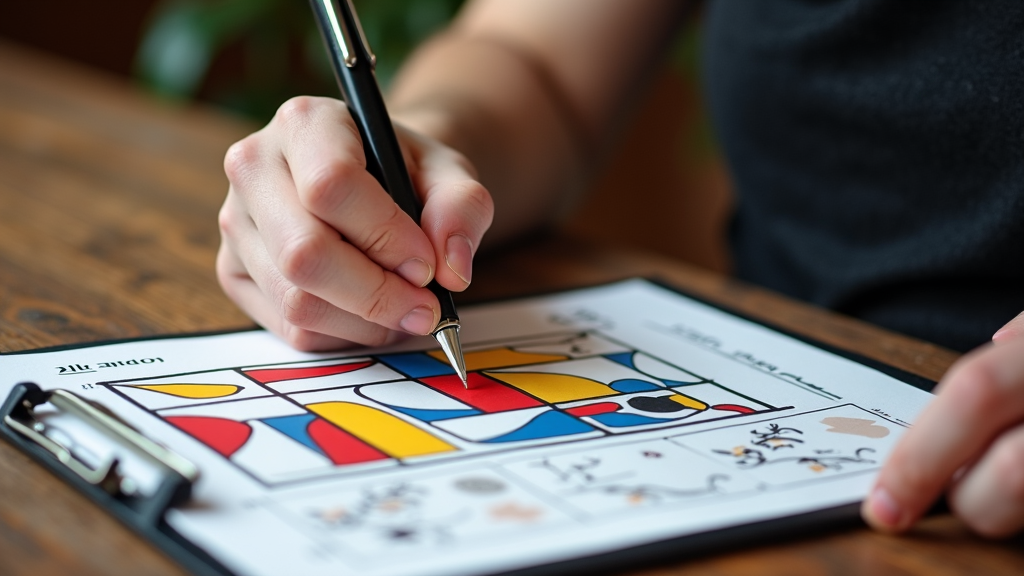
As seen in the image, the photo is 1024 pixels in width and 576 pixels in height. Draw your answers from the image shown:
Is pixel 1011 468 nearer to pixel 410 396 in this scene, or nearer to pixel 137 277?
pixel 410 396

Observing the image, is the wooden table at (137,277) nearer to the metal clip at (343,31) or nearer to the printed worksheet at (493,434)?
the printed worksheet at (493,434)

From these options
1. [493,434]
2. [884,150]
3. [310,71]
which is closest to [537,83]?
[884,150]

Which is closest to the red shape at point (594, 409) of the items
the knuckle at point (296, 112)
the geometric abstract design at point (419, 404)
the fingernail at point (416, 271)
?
the geometric abstract design at point (419, 404)

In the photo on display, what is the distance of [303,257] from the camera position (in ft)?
1.61

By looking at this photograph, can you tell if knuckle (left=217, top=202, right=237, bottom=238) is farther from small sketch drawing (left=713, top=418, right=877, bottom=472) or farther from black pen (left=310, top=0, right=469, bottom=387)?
small sketch drawing (left=713, top=418, right=877, bottom=472)

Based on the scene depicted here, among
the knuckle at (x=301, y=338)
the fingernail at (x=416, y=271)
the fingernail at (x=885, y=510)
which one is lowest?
the fingernail at (x=885, y=510)

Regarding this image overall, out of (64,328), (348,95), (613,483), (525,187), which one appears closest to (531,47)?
(525,187)

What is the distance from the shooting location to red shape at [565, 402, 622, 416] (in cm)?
47

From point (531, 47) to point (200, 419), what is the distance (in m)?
0.60

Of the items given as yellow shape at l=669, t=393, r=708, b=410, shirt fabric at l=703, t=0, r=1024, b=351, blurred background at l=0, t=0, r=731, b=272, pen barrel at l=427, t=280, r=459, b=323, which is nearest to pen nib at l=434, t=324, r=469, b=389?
pen barrel at l=427, t=280, r=459, b=323

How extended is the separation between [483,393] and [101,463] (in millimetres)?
178

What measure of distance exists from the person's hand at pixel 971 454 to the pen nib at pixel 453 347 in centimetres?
21

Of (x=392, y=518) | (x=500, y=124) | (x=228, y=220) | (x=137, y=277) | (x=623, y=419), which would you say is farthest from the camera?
(x=500, y=124)

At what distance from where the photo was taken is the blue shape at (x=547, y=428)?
43 centimetres
